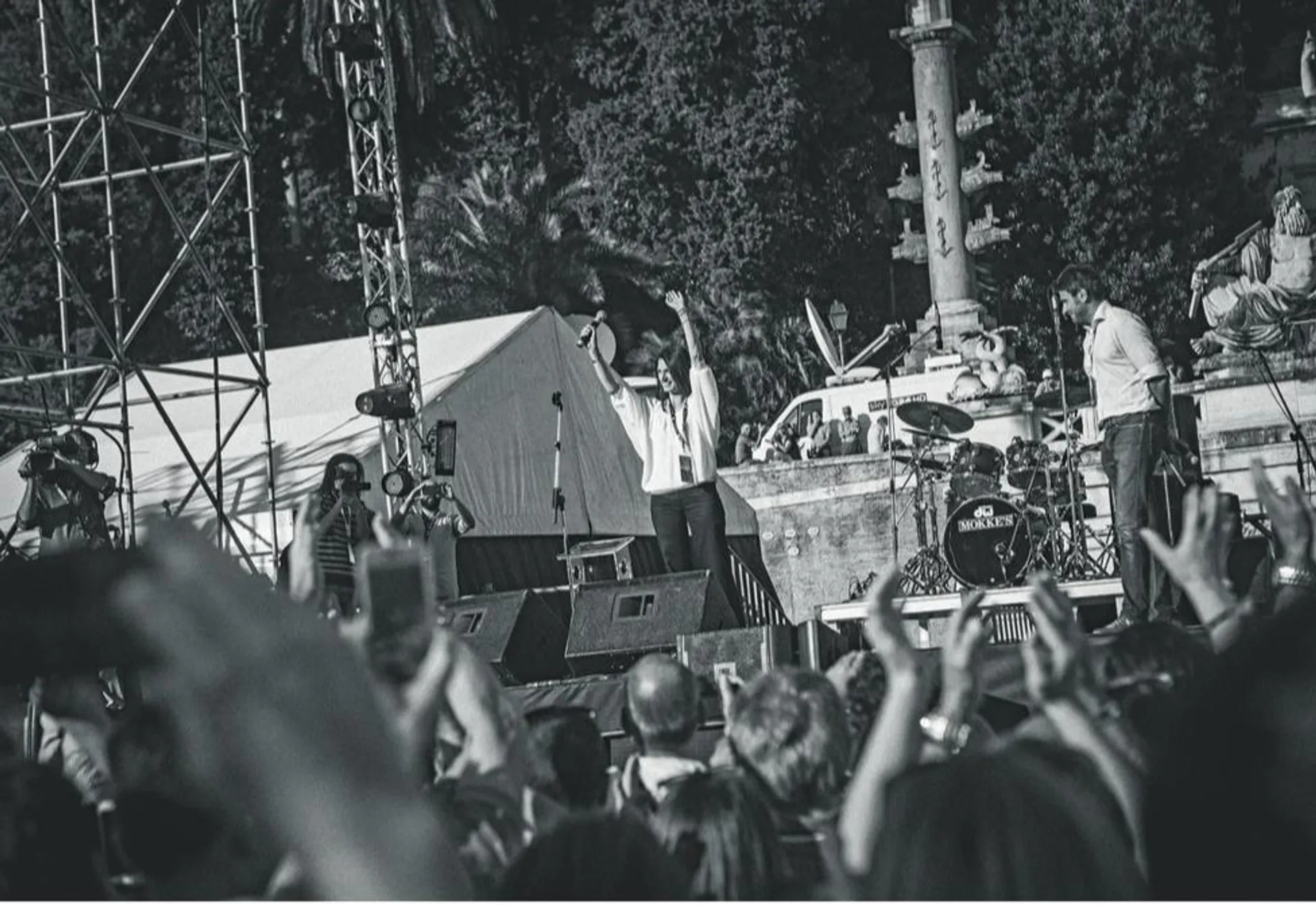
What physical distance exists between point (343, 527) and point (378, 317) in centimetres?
379

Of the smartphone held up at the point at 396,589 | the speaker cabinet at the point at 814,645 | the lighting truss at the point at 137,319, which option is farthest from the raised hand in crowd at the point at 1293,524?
the lighting truss at the point at 137,319

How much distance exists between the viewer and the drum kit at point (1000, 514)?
42.2ft

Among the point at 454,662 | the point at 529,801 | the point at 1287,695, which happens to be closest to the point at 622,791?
the point at 529,801

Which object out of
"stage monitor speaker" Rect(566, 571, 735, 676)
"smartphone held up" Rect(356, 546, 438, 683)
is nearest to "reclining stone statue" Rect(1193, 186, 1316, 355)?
"stage monitor speaker" Rect(566, 571, 735, 676)

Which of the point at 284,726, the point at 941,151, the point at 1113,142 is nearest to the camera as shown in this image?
the point at 284,726

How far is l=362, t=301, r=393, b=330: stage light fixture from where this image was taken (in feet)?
47.1

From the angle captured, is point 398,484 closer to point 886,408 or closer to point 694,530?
point 694,530

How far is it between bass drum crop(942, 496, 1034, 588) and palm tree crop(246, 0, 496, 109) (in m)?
20.2

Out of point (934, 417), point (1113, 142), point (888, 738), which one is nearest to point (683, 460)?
point (934, 417)

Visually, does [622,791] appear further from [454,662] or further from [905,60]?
[905,60]

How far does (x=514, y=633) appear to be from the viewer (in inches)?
403

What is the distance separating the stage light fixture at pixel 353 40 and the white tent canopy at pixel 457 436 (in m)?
2.74

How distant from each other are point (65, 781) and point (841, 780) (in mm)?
1332

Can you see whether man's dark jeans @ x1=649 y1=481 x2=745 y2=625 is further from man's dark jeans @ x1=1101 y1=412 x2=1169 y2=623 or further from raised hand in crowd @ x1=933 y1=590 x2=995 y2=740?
raised hand in crowd @ x1=933 y1=590 x2=995 y2=740
